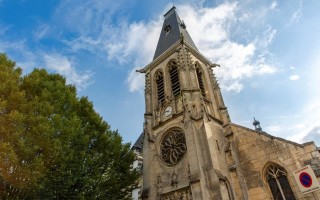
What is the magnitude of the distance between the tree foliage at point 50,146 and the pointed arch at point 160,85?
7.04 m

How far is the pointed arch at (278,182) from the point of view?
11.1 metres

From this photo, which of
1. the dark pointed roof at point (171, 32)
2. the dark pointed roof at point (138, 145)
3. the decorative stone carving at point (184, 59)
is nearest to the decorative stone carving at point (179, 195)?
the decorative stone carving at point (184, 59)

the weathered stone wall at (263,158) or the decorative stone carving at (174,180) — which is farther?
the decorative stone carving at (174,180)

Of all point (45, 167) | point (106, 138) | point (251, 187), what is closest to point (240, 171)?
point (251, 187)

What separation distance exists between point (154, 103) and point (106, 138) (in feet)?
23.4

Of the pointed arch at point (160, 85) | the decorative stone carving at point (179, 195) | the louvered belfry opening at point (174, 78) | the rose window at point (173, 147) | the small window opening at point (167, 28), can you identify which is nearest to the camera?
the decorative stone carving at point (179, 195)

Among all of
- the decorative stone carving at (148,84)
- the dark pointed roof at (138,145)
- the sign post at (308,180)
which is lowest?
the sign post at (308,180)

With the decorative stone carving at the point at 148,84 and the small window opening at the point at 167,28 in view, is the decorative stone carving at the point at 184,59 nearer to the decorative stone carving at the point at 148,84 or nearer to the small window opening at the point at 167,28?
the decorative stone carving at the point at 148,84

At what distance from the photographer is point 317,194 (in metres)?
10.2

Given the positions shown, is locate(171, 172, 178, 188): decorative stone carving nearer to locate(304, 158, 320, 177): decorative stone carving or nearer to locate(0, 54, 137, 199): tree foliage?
locate(0, 54, 137, 199): tree foliage

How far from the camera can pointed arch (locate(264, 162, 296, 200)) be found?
11.1 metres

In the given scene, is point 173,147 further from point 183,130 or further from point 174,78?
point 174,78

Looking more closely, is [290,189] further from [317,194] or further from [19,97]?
[19,97]

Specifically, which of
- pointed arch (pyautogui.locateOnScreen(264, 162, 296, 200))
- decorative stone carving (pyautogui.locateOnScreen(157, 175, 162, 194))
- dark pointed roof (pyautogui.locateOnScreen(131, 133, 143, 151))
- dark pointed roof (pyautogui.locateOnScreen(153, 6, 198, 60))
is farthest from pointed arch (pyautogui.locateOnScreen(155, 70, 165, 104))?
dark pointed roof (pyautogui.locateOnScreen(131, 133, 143, 151))
